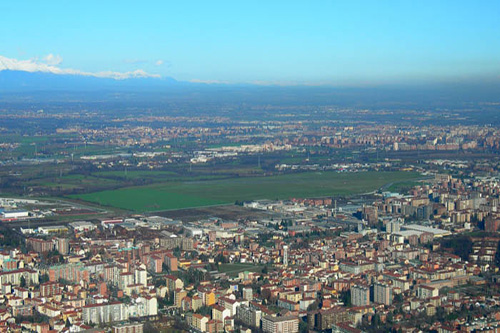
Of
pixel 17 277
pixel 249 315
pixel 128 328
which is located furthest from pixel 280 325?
pixel 17 277

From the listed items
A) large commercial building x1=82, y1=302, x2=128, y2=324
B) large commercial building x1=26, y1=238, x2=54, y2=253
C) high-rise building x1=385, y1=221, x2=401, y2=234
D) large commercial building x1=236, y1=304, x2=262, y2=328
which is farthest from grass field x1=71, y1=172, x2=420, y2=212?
large commercial building x1=236, y1=304, x2=262, y2=328

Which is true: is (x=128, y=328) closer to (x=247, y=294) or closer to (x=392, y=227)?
(x=247, y=294)

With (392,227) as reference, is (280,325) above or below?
above

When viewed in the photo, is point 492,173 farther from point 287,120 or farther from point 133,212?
point 287,120

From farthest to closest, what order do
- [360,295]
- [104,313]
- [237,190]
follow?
[237,190] → [360,295] → [104,313]

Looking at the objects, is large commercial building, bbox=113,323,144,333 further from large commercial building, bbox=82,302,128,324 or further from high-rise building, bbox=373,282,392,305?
high-rise building, bbox=373,282,392,305

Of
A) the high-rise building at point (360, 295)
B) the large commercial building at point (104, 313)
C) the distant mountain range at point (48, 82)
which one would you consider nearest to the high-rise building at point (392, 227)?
the high-rise building at point (360, 295)
